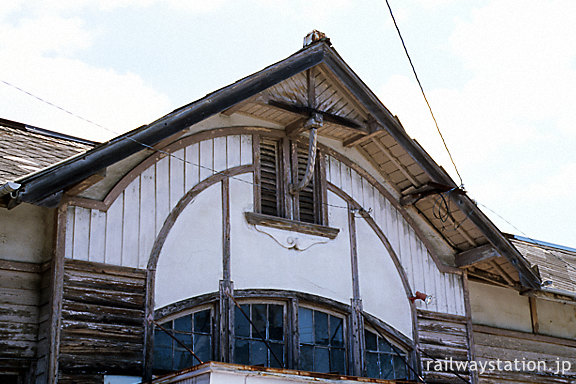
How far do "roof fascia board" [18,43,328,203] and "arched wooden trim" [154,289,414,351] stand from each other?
2110 millimetres

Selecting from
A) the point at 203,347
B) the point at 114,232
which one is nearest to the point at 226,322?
the point at 203,347

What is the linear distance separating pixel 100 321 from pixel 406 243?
18.4ft

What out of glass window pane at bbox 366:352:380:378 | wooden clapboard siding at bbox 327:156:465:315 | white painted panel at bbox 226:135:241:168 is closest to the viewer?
white painted panel at bbox 226:135:241:168

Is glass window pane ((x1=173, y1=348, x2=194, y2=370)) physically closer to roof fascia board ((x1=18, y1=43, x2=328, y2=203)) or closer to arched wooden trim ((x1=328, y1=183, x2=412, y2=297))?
roof fascia board ((x1=18, y1=43, x2=328, y2=203))

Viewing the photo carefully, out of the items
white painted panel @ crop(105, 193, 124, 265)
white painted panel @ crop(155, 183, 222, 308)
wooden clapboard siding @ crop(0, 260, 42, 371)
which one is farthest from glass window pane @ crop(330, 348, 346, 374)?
wooden clapboard siding @ crop(0, 260, 42, 371)

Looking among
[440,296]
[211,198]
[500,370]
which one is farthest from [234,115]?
[500,370]

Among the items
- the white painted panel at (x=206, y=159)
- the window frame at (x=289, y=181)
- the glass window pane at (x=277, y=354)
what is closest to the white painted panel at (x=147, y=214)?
the white painted panel at (x=206, y=159)

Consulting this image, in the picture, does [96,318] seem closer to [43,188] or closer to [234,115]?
[43,188]

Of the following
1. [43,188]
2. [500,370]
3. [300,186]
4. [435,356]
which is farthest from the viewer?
[500,370]

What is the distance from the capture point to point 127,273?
11094 mm

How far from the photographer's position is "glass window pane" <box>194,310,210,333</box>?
11.6 meters

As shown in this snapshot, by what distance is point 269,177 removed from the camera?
1308 cm

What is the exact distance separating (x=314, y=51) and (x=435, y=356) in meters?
5.18

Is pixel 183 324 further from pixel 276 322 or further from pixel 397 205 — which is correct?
pixel 397 205
